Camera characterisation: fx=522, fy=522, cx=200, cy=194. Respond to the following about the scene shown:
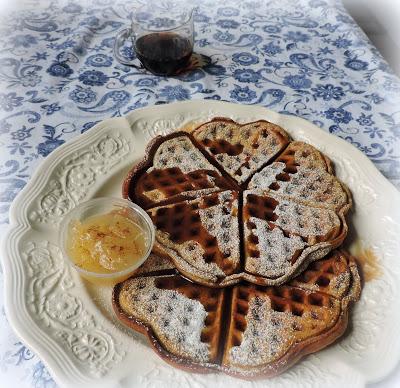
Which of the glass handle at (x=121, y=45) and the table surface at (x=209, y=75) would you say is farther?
the glass handle at (x=121, y=45)

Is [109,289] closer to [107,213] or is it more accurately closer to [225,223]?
[107,213]

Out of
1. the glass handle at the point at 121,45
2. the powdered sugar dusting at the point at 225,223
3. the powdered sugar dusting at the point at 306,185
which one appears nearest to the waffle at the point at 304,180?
the powdered sugar dusting at the point at 306,185

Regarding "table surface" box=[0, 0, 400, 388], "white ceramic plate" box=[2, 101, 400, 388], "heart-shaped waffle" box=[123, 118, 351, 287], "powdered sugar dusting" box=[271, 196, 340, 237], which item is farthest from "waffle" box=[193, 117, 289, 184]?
"table surface" box=[0, 0, 400, 388]

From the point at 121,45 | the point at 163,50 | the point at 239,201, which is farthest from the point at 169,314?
the point at 121,45

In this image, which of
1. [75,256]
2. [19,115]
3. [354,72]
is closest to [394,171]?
[354,72]

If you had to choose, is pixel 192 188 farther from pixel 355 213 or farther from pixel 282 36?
pixel 282 36

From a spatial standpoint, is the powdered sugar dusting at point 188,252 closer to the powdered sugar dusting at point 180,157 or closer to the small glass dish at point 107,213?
the small glass dish at point 107,213

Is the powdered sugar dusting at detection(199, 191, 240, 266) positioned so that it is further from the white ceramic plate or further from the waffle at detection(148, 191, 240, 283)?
the white ceramic plate
